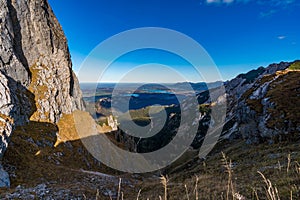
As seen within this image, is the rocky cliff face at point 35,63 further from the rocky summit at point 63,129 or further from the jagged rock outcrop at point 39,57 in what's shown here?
the rocky summit at point 63,129

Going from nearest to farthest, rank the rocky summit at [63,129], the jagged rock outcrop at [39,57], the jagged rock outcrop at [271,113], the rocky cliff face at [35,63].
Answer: the rocky summit at [63,129] → the jagged rock outcrop at [271,113] → the rocky cliff face at [35,63] → the jagged rock outcrop at [39,57]

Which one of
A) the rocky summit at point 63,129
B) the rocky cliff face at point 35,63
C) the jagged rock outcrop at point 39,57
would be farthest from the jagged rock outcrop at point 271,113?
the jagged rock outcrop at point 39,57

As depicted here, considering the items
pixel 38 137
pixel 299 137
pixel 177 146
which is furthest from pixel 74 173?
pixel 177 146

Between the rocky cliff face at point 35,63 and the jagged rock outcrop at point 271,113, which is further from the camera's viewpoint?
the rocky cliff face at point 35,63

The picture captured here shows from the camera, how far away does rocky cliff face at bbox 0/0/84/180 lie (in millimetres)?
50747

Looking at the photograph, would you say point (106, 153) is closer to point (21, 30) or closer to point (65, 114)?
point (65, 114)

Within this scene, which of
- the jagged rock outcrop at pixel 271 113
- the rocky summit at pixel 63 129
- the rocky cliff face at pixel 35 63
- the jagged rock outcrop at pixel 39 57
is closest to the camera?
the rocky summit at pixel 63 129

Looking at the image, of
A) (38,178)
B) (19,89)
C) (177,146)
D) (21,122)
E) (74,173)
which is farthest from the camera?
(177,146)

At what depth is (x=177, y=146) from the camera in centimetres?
14375

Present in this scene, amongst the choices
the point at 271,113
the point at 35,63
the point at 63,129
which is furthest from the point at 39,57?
the point at 271,113

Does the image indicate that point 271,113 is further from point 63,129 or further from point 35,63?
point 35,63

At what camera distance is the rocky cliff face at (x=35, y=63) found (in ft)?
166

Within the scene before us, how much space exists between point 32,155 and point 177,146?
112916 mm

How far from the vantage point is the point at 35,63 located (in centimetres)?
6041
